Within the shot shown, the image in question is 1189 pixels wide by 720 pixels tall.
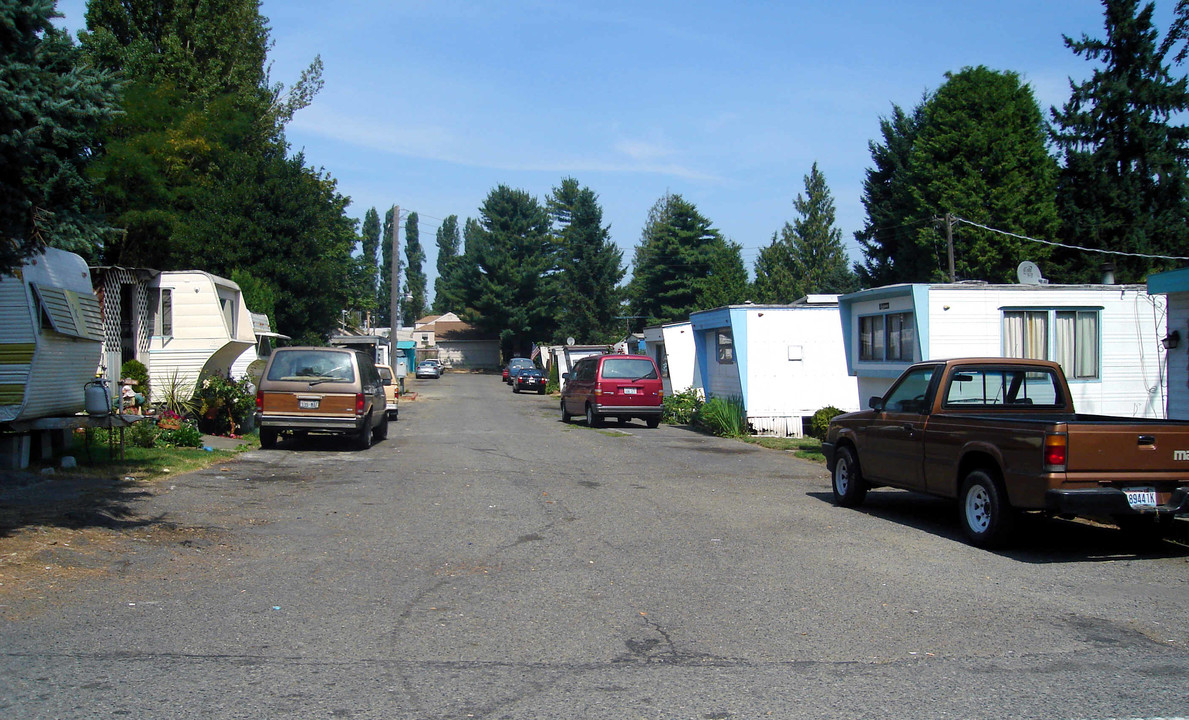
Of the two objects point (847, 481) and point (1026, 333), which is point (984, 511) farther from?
point (1026, 333)

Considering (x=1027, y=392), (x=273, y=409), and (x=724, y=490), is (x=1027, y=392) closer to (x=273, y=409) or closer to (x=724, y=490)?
(x=724, y=490)

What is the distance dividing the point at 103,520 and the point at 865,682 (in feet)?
23.7

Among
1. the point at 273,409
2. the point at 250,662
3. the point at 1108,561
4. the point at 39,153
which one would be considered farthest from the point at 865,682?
the point at 273,409

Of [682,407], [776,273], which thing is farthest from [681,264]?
[682,407]

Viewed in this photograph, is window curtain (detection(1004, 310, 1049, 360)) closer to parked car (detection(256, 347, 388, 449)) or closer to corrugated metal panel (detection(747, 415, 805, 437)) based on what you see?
corrugated metal panel (detection(747, 415, 805, 437))

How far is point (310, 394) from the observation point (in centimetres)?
1567

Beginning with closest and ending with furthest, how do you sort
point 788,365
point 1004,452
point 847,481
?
point 1004,452 < point 847,481 < point 788,365

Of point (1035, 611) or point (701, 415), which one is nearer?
point (1035, 611)

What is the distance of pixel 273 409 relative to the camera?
15578 millimetres

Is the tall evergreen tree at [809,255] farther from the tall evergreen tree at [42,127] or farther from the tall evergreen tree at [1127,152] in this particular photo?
the tall evergreen tree at [42,127]

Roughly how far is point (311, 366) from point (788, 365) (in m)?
11.4

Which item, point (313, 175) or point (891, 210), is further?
point (891, 210)

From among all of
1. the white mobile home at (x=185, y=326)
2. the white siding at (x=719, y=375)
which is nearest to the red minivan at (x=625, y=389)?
the white siding at (x=719, y=375)

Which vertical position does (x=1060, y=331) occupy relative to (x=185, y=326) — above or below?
below
